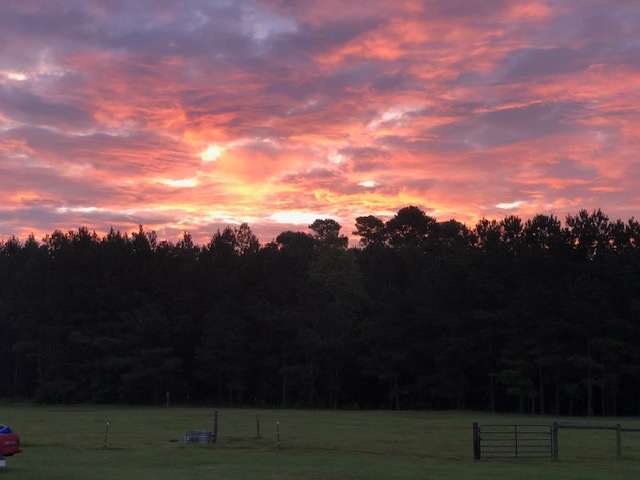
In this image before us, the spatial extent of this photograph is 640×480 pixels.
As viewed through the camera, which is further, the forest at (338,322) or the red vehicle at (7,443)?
the forest at (338,322)

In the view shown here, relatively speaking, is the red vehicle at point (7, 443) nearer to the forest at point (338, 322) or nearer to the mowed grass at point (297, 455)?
the mowed grass at point (297, 455)

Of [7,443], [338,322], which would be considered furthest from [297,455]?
[338,322]

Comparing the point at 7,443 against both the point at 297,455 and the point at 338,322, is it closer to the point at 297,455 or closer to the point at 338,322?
the point at 297,455

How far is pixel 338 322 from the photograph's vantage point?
99.9m

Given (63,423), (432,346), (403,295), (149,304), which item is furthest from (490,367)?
(63,423)

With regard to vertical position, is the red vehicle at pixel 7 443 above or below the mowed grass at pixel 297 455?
above

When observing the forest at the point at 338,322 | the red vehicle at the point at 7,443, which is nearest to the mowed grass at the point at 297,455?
the red vehicle at the point at 7,443

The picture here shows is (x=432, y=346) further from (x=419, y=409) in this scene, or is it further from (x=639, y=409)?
(x=639, y=409)

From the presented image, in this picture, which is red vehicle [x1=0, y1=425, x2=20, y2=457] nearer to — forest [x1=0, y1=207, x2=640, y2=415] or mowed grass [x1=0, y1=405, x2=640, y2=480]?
mowed grass [x1=0, y1=405, x2=640, y2=480]

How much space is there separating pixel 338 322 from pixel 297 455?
6334 cm

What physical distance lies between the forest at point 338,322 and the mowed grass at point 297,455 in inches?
1278

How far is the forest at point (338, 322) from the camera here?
86000mm

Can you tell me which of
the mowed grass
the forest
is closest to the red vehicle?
the mowed grass

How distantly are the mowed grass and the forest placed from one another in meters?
32.4
